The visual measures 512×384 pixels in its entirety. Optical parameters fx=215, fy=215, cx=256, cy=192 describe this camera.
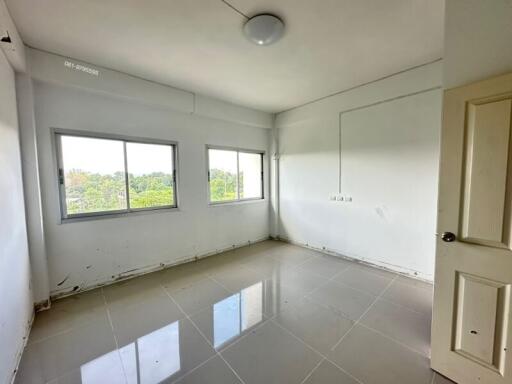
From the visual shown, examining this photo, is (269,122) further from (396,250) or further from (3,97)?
Result: (3,97)

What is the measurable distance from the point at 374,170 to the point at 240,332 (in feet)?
8.95

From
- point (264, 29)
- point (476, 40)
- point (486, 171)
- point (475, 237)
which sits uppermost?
point (264, 29)

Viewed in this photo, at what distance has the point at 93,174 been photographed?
2631 millimetres

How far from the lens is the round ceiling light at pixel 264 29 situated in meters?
1.75

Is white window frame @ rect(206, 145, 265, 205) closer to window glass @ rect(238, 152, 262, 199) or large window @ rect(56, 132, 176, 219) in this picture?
window glass @ rect(238, 152, 262, 199)

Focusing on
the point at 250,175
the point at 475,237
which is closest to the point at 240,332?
the point at 475,237

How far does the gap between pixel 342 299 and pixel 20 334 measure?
115 inches

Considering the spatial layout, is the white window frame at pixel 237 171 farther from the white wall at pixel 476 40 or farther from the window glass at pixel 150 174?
the white wall at pixel 476 40

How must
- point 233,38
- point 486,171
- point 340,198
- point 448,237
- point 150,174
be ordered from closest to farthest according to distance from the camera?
point 486,171 < point 448,237 < point 233,38 < point 150,174 < point 340,198

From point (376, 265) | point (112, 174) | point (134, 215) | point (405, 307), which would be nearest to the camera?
point (405, 307)

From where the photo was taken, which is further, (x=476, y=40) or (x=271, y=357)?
(x=271, y=357)

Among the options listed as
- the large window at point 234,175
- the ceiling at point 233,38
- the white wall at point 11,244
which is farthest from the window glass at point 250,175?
the white wall at point 11,244

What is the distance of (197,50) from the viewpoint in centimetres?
219

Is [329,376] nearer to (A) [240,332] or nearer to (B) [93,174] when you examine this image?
(A) [240,332]
